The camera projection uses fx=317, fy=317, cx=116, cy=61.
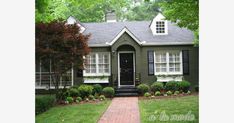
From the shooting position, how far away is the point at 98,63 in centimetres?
1889

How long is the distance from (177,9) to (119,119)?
4.56m

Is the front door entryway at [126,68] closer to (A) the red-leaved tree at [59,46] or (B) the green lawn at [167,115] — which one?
(A) the red-leaved tree at [59,46]

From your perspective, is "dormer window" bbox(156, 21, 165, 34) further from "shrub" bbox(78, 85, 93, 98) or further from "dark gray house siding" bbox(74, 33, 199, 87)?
"shrub" bbox(78, 85, 93, 98)

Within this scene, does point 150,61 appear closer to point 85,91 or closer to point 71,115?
point 85,91

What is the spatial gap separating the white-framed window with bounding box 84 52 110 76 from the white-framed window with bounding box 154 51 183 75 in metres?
2.94

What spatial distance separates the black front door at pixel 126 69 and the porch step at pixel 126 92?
3.71ft

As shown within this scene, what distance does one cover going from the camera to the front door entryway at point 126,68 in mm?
18953

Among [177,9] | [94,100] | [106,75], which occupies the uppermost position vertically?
[177,9]

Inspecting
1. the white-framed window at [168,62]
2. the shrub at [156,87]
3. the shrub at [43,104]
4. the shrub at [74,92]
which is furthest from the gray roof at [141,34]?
the shrub at [43,104]

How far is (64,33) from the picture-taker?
44.7 feet

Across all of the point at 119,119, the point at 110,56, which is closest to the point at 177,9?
the point at 119,119

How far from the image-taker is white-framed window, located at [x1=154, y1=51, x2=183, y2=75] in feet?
62.0

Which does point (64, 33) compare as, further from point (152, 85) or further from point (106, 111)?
point (152, 85)

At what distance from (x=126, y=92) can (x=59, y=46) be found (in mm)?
5424
